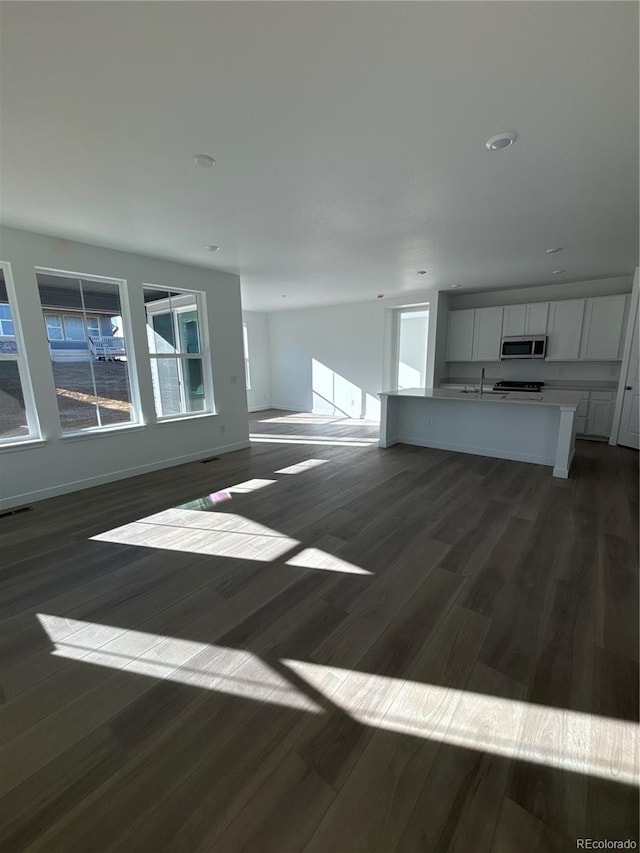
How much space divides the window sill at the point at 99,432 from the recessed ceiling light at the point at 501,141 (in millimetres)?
4490

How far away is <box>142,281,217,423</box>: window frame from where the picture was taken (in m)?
4.70

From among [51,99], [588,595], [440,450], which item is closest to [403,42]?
[51,99]

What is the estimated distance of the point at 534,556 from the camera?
257 cm

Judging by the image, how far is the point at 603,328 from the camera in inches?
221

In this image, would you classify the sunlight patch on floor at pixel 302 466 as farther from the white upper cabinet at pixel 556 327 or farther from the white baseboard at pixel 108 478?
the white upper cabinet at pixel 556 327

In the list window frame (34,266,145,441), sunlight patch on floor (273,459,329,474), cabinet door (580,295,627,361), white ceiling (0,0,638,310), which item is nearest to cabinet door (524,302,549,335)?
cabinet door (580,295,627,361)

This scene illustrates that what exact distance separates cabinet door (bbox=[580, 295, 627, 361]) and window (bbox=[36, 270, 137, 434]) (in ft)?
23.1

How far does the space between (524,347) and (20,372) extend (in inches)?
286

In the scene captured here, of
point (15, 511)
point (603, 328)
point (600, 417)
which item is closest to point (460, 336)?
point (603, 328)

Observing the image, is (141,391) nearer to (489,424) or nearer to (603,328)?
(489,424)

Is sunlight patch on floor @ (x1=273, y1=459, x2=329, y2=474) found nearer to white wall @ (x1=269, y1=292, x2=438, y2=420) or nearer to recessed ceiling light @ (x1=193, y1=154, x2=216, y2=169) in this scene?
recessed ceiling light @ (x1=193, y1=154, x2=216, y2=169)

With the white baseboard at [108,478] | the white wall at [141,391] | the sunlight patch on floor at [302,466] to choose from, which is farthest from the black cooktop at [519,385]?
the white baseboard at [108,478]

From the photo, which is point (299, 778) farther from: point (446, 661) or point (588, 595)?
point (588, 595)

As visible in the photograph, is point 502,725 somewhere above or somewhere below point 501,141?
below
